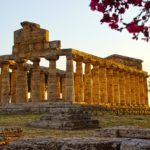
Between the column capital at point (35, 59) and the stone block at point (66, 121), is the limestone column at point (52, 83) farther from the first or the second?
the stone block at point (66, 121)

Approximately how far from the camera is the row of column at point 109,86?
4362cm

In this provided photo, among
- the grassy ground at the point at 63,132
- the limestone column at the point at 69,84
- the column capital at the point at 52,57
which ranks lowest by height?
the grassy ground at the point at 63,132

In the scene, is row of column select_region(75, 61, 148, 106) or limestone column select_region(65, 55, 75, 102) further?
row of column select_region(75, 61, 148, 106)

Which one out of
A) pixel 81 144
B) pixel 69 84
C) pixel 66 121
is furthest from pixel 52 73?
pixel 81 144

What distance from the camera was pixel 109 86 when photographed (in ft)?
164

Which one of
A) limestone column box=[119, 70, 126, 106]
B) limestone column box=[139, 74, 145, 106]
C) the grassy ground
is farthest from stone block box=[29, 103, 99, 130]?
limestone column box=[139, 74, 145, 106]

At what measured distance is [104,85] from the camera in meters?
47.2

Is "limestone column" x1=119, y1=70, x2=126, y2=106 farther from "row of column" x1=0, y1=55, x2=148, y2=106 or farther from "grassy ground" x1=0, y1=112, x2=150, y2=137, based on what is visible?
"grassy ground" x1=0, y1=112, x2=150, y2=137

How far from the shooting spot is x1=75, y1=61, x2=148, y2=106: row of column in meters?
43.6

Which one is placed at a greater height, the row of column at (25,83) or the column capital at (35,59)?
the column capital at (35,59)

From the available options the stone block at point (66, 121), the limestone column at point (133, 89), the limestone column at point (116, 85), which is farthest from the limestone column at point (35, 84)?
the limestone column at point (133, 89)

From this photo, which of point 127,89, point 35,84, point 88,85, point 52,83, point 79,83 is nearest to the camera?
point 52,83

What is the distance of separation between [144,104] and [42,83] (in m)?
18.8

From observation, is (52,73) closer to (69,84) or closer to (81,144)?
(69,84)
